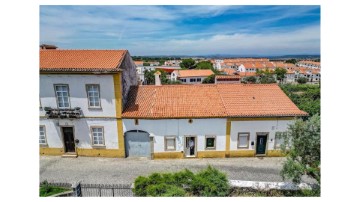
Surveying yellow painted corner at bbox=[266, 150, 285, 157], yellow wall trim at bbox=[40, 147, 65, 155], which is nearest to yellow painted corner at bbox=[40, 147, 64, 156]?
yellow wall trim at bbox=[40, 147, 65, 155]

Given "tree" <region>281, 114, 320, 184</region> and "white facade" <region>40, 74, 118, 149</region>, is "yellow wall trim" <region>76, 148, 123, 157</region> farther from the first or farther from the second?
"tree" <region>281, 114, 320, 184</region>

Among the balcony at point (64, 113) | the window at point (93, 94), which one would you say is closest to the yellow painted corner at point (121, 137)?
the window at point (93, 94)

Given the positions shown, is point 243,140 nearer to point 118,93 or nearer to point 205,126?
point 205,126

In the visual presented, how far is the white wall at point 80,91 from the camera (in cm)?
1325

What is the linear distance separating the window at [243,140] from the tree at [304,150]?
4785 millimetres

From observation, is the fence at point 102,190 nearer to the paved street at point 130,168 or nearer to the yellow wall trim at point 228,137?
the paved street at point 130,168

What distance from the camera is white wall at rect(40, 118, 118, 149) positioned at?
14.0 meters

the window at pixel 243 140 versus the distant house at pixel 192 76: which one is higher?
the distant house at pixel 192 76

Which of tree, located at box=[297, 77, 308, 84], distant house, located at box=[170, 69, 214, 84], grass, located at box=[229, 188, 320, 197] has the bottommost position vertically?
grass, located at box=[229, 188, 320, 197]

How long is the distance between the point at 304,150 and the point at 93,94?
33.7 feet

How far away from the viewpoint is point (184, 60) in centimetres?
10169

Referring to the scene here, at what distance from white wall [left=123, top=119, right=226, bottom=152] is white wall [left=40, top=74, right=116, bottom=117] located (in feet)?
4.40

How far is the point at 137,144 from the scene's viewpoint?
46.9 ft

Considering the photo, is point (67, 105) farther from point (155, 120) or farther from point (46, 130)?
point (155, 120)
